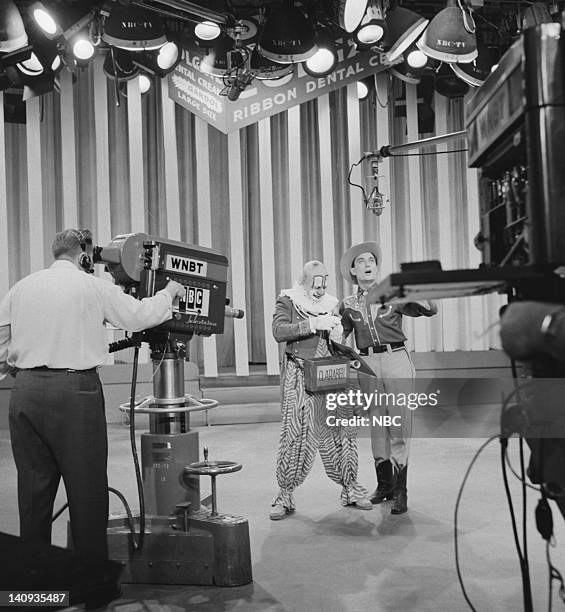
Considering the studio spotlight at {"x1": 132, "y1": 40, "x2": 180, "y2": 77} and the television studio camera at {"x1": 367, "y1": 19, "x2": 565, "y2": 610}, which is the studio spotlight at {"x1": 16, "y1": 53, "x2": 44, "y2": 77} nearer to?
the studio spotlight at {"x1": 132, "y1": 40, "x2": 180, "y2": 77}

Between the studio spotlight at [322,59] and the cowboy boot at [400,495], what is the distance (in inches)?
171

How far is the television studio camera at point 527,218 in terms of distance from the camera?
1.33 m

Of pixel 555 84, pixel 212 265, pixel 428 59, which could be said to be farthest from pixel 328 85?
pixel 555 84

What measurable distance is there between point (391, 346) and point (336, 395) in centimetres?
42

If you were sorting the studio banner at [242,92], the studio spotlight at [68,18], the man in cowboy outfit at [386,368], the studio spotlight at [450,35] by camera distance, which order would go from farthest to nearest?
the studio banner at [242,92] → the studio spotlight at [68,18] → the studio spotlight at [450,35] → the man in cowboy outfit at [386,368]

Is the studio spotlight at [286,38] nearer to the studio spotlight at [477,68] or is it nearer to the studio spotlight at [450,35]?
the studio spotlight at [450,35]

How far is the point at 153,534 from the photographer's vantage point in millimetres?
2936

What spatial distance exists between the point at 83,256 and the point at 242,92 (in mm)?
5050

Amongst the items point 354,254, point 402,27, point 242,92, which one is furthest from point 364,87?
point 354,254

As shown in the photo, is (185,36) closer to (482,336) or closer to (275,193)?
(275,193)

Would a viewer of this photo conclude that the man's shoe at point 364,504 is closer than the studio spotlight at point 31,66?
Yes

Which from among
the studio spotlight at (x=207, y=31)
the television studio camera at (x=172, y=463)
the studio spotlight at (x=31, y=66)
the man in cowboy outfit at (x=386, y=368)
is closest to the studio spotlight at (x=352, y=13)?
the studio spotlight at (x=207, y=31)

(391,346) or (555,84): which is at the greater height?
(555,84)

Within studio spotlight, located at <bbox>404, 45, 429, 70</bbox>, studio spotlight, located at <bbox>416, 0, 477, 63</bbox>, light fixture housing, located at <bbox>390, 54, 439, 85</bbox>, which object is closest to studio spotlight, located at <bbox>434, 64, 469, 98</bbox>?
light fixture housing, located at <bbox>390, 54, 439, 85</bbox>
